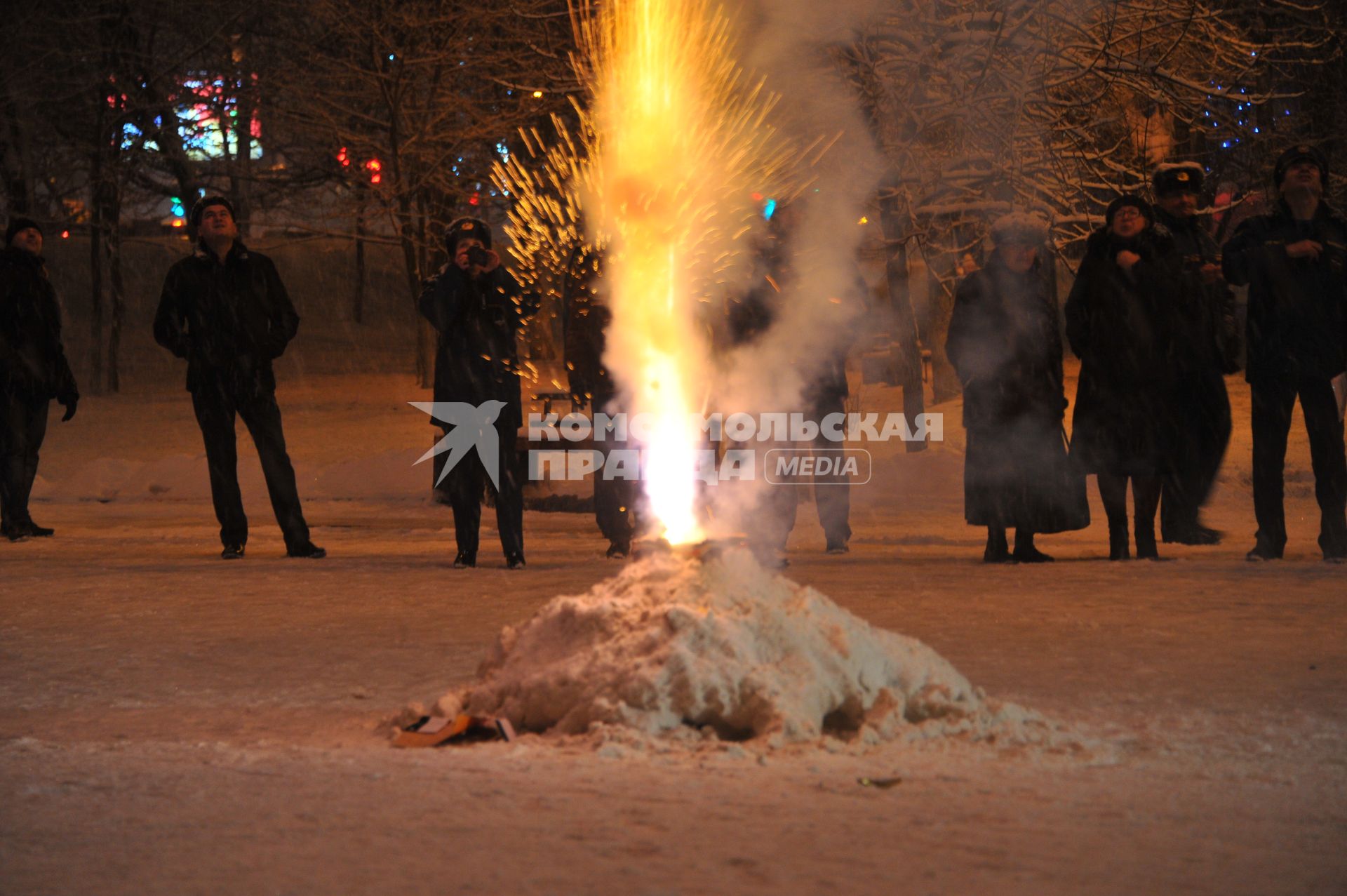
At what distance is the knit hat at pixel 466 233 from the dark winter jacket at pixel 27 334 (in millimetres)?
3689

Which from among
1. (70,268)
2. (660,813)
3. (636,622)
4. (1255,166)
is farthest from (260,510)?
(70,268)

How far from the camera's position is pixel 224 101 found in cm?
2820

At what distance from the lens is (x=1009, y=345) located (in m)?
9.33

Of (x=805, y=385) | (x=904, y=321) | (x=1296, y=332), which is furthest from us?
(x=904, y=321)

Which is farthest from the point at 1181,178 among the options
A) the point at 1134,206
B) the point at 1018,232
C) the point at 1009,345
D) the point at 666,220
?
the point at 666,220

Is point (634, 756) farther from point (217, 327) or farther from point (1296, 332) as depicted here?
point (217, 327)

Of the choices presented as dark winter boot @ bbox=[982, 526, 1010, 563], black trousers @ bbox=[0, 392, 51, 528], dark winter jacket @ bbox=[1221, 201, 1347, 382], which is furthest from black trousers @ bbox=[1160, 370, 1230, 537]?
black trousers @ bbox=[0, 392, 51, 528]

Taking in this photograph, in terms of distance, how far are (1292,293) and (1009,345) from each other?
162 centimetres

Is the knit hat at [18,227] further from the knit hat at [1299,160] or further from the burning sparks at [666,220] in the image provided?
the knit hat at [1299,160]

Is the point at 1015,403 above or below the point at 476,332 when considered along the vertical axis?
below

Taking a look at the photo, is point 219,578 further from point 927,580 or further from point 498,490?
point 927,580

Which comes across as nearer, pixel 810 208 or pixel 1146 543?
pixel 1146 543

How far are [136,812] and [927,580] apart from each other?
542 centimetres

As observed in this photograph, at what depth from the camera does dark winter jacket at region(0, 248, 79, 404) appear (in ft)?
37.5
